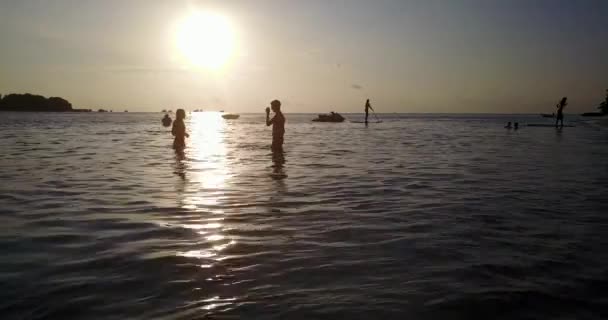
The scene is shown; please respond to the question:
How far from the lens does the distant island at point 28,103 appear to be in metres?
142

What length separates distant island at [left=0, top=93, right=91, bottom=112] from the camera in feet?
465

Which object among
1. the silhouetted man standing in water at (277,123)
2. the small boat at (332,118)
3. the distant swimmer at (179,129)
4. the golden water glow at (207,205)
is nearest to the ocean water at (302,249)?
the golden water glow at (207,205)

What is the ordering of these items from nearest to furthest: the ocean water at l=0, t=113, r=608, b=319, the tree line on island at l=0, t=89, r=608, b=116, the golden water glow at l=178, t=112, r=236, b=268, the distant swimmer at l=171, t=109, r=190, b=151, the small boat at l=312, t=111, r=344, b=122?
the ocean water at l=0, t=113, r=608, b=319 → the golden water glow at l=178, t=112, r=236, b=268 → the distant swimmer at l=171, t=109, r=190, b=151 → the small boat at l=312, t=111, r=344, b=122 → the tree line on island at l=0, t=89, r=608, b=116

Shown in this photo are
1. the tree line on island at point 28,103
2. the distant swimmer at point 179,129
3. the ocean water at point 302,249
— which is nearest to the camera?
the ocean water at point 302,249

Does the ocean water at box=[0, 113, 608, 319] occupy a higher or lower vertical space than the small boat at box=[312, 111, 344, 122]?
lower

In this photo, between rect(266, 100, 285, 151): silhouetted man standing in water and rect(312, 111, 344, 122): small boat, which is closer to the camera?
rect(266, 100, 285, 151): silhouetted man standing in water

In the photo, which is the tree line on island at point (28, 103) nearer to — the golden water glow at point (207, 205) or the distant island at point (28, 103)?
the distant island at point (28, 103)

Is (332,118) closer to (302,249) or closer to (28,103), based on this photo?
(302,249)

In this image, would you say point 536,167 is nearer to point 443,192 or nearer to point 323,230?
point 443,192

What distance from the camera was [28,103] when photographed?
146 meters

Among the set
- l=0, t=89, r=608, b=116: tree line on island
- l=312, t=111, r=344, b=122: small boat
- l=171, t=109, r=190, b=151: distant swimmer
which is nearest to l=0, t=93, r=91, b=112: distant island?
l=0, t=89, r=608, b=116: tree line on island

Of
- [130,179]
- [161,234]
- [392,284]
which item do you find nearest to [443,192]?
[392,284]

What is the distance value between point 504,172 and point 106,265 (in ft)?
37.4

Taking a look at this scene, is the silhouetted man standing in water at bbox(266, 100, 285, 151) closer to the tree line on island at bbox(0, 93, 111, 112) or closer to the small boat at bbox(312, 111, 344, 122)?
the small boat at bbox(312, 111, 344, 122)
